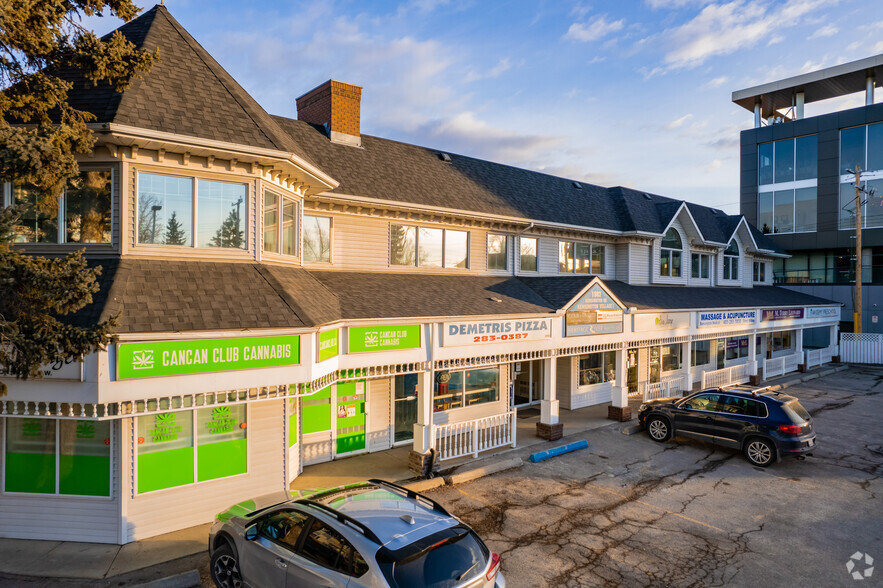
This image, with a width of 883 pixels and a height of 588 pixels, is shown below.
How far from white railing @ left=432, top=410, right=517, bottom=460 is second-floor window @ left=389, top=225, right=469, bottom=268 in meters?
5.20

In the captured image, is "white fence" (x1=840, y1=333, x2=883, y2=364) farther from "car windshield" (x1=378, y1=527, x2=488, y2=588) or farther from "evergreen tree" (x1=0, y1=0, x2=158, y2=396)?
"evergreen tree" (x1=0, y1=0, x2=158, y2=396)

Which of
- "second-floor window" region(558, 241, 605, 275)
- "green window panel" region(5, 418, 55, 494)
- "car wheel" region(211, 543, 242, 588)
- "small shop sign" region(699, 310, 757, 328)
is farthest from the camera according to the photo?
"small shop sign" region(699, 310, 757, 328)

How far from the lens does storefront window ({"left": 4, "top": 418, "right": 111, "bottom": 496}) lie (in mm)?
8680

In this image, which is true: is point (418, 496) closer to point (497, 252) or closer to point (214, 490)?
point (214, 490)

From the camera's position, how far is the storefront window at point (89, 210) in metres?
9.18

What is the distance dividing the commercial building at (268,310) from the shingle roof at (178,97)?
0.05 meters

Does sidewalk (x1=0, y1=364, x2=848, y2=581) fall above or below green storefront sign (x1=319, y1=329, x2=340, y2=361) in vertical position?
below

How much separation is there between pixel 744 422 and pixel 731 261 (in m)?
17.8

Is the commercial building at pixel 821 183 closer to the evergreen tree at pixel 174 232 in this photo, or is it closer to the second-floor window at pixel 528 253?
the second-floor window at pixel 528 253

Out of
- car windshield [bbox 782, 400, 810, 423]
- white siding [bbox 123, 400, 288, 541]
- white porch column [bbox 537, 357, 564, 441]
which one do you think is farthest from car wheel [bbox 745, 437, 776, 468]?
white siding [bbox 123, 400, 288, 541]

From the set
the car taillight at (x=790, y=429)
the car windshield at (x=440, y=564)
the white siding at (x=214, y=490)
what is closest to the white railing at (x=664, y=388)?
the car taillight at (x=790, y=429)

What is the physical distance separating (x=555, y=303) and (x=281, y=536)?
→ 11062 millimetres

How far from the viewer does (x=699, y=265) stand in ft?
82.5

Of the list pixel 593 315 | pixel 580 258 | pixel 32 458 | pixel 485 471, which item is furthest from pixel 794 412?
pixel 32 458
